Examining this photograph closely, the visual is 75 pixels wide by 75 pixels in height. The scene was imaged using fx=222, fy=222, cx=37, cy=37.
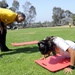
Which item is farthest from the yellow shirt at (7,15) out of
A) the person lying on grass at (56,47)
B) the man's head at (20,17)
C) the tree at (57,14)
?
the tree at (57,14)

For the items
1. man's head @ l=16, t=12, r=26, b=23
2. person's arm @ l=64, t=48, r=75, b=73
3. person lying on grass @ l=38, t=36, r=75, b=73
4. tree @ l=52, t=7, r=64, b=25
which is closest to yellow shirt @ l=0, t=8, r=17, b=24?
man's head @ l=16, t=12, r=26, b=23

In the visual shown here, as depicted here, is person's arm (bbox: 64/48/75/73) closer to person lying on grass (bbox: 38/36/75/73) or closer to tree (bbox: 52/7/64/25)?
person lying on grass (bbox: 38/36/75/73)

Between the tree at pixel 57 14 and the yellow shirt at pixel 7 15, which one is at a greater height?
the yellow shirt at pixel 7 15

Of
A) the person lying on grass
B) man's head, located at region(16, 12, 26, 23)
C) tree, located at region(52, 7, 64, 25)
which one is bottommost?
tree, located at region(52, 7, 64, 25)

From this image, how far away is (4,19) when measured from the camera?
7.39m

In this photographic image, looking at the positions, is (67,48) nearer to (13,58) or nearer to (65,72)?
(65,72)

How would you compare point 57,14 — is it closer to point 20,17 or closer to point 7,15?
point 7,15

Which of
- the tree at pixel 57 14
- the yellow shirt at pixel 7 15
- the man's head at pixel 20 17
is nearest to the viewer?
the man's head at pixel 20 17

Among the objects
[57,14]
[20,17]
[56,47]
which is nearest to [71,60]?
[56,47]

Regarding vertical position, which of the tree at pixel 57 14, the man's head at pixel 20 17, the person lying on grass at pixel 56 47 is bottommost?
the tree at pixel 57 14

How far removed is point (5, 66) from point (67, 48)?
2009 mm

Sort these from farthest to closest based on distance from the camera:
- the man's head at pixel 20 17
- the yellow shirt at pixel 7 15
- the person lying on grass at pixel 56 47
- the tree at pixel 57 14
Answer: the tree at pixel 57 14, the yellow shirt at pixel 7 15, the man's head at pixel 20 17, the person lying on grass at pixel 56 47

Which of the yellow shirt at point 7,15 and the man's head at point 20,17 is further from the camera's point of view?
the yellow shirt at point 7,15

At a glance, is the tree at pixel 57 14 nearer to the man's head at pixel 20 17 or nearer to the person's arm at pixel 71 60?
the man's head at pixel 20 17
